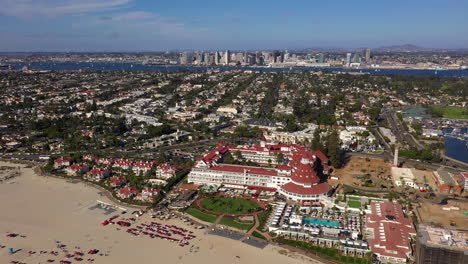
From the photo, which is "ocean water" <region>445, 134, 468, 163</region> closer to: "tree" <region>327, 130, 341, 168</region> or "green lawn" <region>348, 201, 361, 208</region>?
"tree" <region>327, 130, 341, 168</region>

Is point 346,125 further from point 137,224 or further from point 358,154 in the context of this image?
point 137,224

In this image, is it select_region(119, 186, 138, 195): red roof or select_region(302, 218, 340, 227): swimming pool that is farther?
select_region(119, 186, 138, 195): red roof

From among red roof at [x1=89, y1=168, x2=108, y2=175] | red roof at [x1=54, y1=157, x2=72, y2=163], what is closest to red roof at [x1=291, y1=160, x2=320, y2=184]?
red roof at [x1=89, y1=168, x2=108, y2=175]

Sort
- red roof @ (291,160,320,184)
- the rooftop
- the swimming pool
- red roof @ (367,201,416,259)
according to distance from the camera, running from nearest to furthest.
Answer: the rooftop → red roof @ (367,201,416,259) → the swimming pool → red roof @ (291,160,320,184)

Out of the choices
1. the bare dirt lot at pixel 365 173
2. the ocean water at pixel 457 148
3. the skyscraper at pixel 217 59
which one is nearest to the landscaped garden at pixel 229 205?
the bare dirt lot at pixel 365 173

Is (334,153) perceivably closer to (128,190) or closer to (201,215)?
(201,215)

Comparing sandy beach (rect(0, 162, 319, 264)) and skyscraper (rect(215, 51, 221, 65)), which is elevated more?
skyscraper (rect(215, 51, 221, 65))

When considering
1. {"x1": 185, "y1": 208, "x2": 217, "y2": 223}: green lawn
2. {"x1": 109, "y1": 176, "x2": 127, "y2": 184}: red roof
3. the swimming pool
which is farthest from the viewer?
{"x1": 109, "y1": 176, "x2": 127, "y2": 184}: red roof
